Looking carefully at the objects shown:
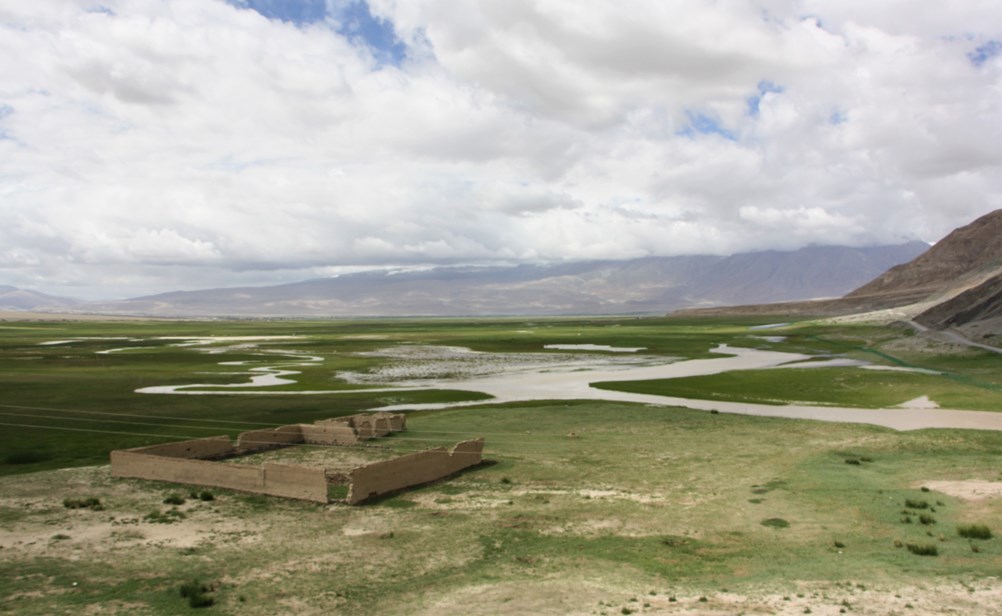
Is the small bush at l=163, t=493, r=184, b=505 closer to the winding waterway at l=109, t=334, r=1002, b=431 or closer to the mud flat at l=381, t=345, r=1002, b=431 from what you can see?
the winding waterway at l=109, t=334, r=1002, b=431

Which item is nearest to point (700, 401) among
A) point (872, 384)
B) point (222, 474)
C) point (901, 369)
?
point (872, 384)

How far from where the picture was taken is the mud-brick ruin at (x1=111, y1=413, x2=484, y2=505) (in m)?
25.3

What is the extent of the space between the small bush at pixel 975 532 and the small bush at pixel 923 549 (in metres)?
1.72

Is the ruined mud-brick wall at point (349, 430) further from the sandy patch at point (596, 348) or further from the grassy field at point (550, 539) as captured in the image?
the sandy patch at point (596, 348)

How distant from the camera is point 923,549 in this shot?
18297 millimetres

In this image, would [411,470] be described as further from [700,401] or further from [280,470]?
[700,401]

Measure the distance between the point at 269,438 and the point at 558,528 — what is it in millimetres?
19680

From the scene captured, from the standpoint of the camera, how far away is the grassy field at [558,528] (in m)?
16.4

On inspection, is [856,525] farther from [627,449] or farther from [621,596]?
[627,449]

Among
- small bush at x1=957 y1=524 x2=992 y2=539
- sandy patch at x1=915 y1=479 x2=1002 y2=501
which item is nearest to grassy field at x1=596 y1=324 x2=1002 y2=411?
sandy patch at x1=915 y1=479 x2=1002 y2=501

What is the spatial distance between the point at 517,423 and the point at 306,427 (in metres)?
11.5

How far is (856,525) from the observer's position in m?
21.0

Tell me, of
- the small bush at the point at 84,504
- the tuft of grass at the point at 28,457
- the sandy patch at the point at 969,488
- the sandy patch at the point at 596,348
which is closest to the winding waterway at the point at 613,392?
the sandy patch at the point at 596,348

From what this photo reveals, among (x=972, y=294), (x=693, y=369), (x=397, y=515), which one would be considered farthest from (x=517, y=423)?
(x=972, y=294)
